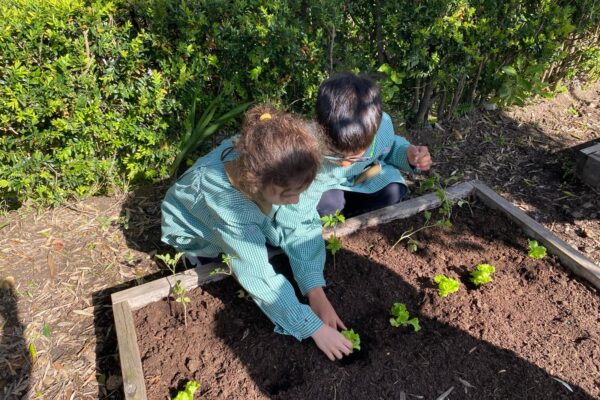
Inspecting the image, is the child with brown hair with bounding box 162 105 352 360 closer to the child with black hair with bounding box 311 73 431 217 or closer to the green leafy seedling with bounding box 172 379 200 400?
the child with black hair with bounding box 311 73 431 217

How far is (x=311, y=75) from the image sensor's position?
3.29m

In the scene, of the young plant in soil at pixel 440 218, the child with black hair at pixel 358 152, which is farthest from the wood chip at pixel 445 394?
the child with black hair at pixel 358 152

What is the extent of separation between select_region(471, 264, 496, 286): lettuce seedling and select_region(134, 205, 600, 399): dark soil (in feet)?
0.23

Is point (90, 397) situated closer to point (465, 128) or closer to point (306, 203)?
point (306, 203)

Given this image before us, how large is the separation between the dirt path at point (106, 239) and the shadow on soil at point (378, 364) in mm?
719

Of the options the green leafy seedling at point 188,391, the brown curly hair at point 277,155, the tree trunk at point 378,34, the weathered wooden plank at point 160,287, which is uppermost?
the tree trunk at point 378,34

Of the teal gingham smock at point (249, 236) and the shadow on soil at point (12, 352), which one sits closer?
the teal gingham smock at point (249, 236)

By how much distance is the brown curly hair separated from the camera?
1845 millimetres

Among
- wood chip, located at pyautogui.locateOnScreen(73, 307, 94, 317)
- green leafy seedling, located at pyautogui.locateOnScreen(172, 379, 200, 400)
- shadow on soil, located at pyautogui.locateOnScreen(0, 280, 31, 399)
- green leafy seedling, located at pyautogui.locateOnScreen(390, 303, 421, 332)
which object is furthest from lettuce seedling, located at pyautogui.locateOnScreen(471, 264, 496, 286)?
shadow on soil, located at pyautogui.locateOnScreen(0, 280, 31, 399)

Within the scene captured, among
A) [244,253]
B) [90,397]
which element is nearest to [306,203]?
[244,253]

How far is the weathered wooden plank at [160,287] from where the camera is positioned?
2.28 meters

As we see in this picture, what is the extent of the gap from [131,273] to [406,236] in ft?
5.62

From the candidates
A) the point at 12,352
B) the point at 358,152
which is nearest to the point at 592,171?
the point at 358,152

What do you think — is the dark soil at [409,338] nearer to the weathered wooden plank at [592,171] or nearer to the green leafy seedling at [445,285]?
the green leafy seedling at [445,285]
